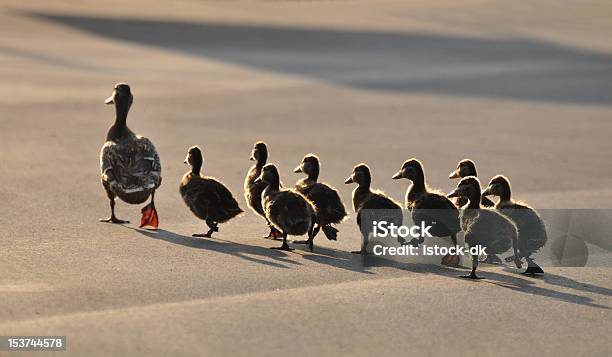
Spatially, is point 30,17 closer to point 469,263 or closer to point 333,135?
point 333,135

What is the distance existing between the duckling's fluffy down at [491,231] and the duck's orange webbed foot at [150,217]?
9.61 ft

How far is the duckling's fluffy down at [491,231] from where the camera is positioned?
978 centimetres

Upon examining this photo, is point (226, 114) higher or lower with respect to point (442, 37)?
lower

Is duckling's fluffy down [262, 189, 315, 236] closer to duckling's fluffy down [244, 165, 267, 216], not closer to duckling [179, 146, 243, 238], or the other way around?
duckling [179, 146, 243, 238]

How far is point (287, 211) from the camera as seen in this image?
34.8 feet

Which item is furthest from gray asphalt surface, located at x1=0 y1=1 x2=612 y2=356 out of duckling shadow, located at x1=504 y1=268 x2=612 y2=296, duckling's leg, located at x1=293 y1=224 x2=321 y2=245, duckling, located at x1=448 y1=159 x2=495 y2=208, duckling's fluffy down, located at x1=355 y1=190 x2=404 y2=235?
duckling, located at x1=448 y1=159 x2=495 y2=208

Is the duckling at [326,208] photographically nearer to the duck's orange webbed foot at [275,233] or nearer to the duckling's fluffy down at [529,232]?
the duck's orange webbed foot at [275,233]

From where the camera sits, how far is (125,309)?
8555mm

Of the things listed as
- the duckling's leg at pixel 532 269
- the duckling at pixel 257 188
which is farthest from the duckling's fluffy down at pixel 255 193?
the duckling's leg at pixel 532 269

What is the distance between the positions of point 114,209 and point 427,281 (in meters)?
3.76

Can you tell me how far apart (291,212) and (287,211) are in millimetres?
35

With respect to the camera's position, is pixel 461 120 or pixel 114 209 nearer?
pixel 114 209

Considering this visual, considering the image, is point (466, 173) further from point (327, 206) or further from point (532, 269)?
point (532, 269)

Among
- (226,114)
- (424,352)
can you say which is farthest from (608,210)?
(226,114)
